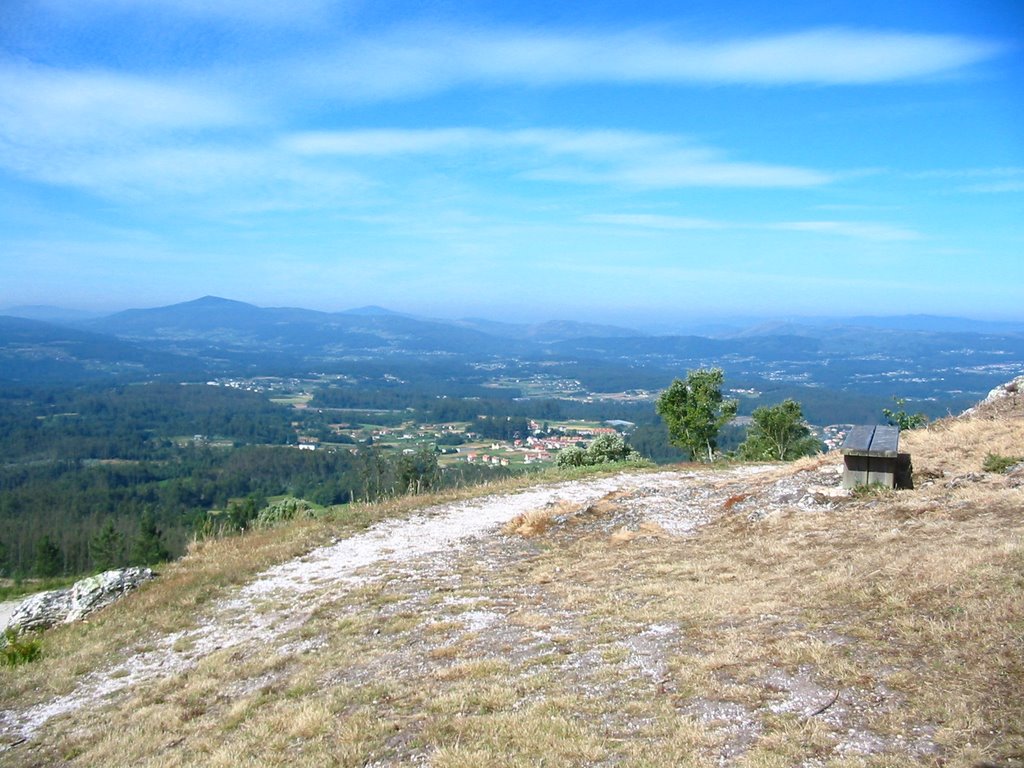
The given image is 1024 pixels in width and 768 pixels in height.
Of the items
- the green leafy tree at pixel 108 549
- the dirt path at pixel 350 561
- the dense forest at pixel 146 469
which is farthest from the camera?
the dense forest at pixel 146 469

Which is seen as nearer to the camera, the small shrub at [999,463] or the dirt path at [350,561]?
the dirt path at [350,561]

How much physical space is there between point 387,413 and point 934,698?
164 m

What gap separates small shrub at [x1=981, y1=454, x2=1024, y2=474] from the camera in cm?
1362

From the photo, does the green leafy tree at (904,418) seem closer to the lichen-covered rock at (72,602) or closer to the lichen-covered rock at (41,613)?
the lichen-covered rock at (72,602)

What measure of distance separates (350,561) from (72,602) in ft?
15.1

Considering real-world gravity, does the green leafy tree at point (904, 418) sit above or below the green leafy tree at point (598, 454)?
above

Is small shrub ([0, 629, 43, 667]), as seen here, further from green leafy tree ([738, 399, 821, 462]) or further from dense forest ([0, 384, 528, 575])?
green leafy tree ([738, 399, 821, 462])

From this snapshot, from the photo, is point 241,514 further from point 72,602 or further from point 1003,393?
point 1003,393

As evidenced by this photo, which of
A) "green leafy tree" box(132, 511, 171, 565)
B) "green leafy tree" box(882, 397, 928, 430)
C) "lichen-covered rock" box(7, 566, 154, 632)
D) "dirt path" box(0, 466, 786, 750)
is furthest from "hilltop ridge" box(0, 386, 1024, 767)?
"green leafy tree" box(132, 511, 171, 565)

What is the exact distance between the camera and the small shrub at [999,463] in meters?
13.6

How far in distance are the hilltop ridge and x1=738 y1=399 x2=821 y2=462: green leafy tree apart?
16.6 m

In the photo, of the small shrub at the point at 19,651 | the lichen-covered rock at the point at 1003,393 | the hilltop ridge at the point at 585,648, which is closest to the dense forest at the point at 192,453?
the small shrub at the point at 19,651

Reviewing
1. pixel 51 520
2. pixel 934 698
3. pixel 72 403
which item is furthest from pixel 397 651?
pixel 72 403

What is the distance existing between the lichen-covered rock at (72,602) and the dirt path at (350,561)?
2.32 m
